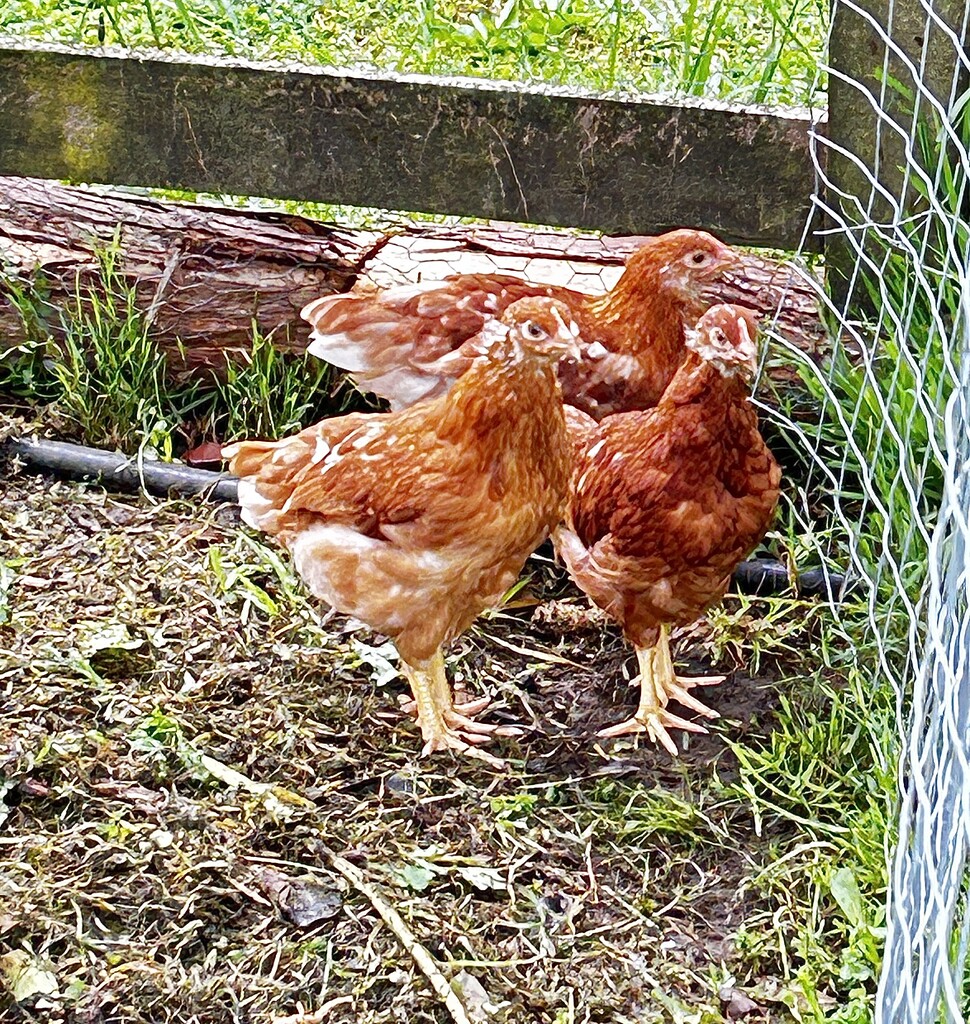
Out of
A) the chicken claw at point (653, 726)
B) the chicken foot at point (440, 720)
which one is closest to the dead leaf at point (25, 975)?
the chicken foot at point (440, 720)

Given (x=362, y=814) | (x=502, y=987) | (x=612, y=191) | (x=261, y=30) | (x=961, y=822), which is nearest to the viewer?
(x=961, y=822)

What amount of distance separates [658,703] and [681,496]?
0.45 m

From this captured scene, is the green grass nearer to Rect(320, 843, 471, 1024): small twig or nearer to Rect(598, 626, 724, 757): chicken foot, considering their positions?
Rect(598, 626, 724, 757): chicken foot

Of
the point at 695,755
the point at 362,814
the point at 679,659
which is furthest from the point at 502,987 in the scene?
the point at 679,659

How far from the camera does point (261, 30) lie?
12.2ft

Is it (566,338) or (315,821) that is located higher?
(566,338)

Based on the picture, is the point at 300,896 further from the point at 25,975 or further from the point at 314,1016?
the point at 25,975

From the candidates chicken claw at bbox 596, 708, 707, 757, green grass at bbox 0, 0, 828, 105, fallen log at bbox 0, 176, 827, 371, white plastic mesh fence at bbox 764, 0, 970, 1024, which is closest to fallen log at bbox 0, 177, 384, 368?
fallen log at bbox 0, 176, 827, 371

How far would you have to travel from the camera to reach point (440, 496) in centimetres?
238

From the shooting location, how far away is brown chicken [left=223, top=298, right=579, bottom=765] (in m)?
2.38

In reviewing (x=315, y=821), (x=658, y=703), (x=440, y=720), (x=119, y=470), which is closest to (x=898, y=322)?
(x=658, y=703)

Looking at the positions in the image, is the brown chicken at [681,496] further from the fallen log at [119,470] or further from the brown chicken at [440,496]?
the fallen log at [119,470]

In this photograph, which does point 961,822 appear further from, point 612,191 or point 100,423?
point 100,423

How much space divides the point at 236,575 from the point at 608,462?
92cm
